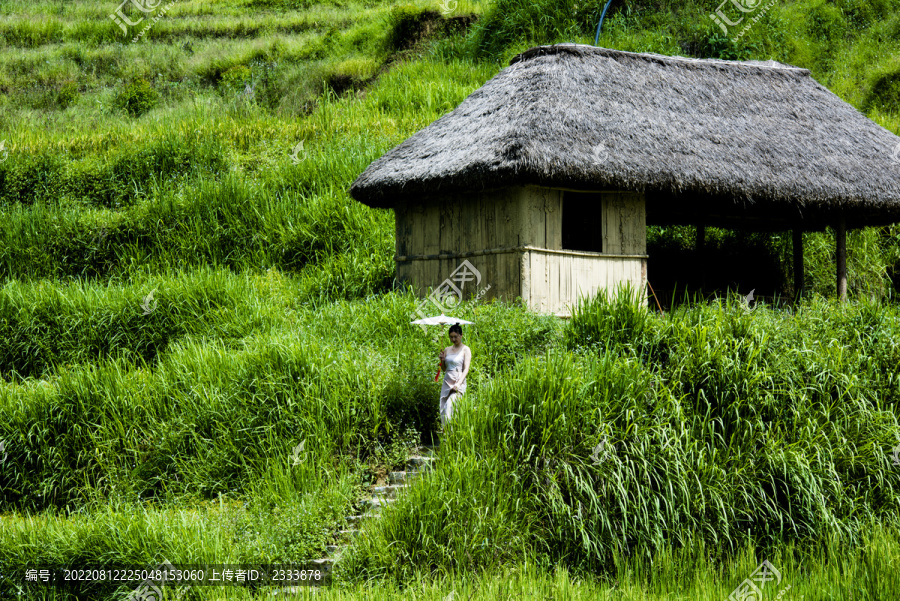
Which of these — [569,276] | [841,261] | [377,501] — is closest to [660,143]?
[569,276]

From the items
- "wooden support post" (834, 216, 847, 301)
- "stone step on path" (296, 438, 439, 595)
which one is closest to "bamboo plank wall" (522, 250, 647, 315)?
"stone step on path" (296, 438, 439, 595)

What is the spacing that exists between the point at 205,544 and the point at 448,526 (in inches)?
69.9

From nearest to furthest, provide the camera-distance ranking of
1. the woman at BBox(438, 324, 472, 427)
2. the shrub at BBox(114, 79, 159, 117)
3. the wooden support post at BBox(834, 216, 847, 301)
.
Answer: the woman at BBox(438, 324, 472, 427)
the wooden support post at BBox(834, 216, 847, 301)
the shrub at BBox(114, 79, 159, 117)

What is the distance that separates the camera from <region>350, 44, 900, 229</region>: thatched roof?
950cm

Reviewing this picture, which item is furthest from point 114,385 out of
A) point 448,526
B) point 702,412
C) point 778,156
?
point 778,156

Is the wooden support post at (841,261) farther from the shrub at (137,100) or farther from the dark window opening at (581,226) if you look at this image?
the shrub at (137,100)

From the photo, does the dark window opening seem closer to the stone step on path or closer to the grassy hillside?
the grassy hillside

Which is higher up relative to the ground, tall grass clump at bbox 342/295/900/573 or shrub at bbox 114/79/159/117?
shrub at bbox 114/79/159/117

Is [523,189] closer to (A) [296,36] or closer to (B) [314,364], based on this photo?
(B) [314,364]

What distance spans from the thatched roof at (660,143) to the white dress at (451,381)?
111 inches

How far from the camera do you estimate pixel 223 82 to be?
72.4 ft

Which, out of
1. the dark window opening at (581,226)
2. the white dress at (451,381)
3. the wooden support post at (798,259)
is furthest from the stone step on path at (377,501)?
the wooden support post at (798,259)

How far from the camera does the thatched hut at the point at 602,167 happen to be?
9.54 metres

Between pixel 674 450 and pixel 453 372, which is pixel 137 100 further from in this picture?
pixel 674 450
